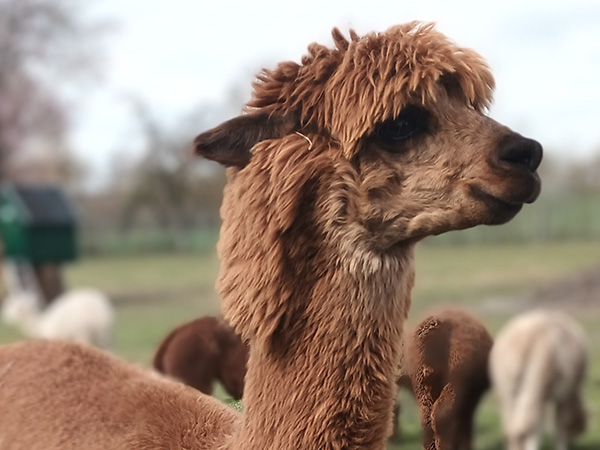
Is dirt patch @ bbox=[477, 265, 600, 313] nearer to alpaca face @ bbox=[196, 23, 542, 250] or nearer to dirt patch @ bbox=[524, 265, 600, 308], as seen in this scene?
dirt patch @ bbox=[524, 265, 600, 308]

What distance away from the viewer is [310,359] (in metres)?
1.88

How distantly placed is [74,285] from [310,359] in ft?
86.6

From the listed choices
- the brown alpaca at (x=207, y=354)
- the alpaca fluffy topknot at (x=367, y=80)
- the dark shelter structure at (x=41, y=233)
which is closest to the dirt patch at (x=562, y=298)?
the dark shelter structure at (x=41, y=233)

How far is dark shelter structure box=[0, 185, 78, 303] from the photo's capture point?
18.9 meters

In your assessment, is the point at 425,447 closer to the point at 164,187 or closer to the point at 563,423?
the point at 563,423

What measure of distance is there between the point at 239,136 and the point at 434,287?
60.7 feet

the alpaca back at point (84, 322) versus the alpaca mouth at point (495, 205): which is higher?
the alpaca mouth at point (495, 205)

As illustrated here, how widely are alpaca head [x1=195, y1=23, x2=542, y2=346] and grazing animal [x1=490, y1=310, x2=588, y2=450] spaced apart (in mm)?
3897

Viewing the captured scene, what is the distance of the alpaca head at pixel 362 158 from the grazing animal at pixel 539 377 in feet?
12.8

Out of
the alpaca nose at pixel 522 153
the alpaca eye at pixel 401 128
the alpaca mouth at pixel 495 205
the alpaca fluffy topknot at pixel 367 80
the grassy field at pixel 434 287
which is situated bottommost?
the grassy field at pixel 434 287

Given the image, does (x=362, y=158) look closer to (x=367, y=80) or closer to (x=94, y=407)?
(x=367, y=80)

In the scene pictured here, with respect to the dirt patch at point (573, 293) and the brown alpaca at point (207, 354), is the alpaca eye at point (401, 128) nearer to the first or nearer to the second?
the brown alpaca at point (207, 354)

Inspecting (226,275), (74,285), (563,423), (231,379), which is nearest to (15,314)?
(563,423)

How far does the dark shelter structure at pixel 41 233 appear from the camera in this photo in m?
18.9
